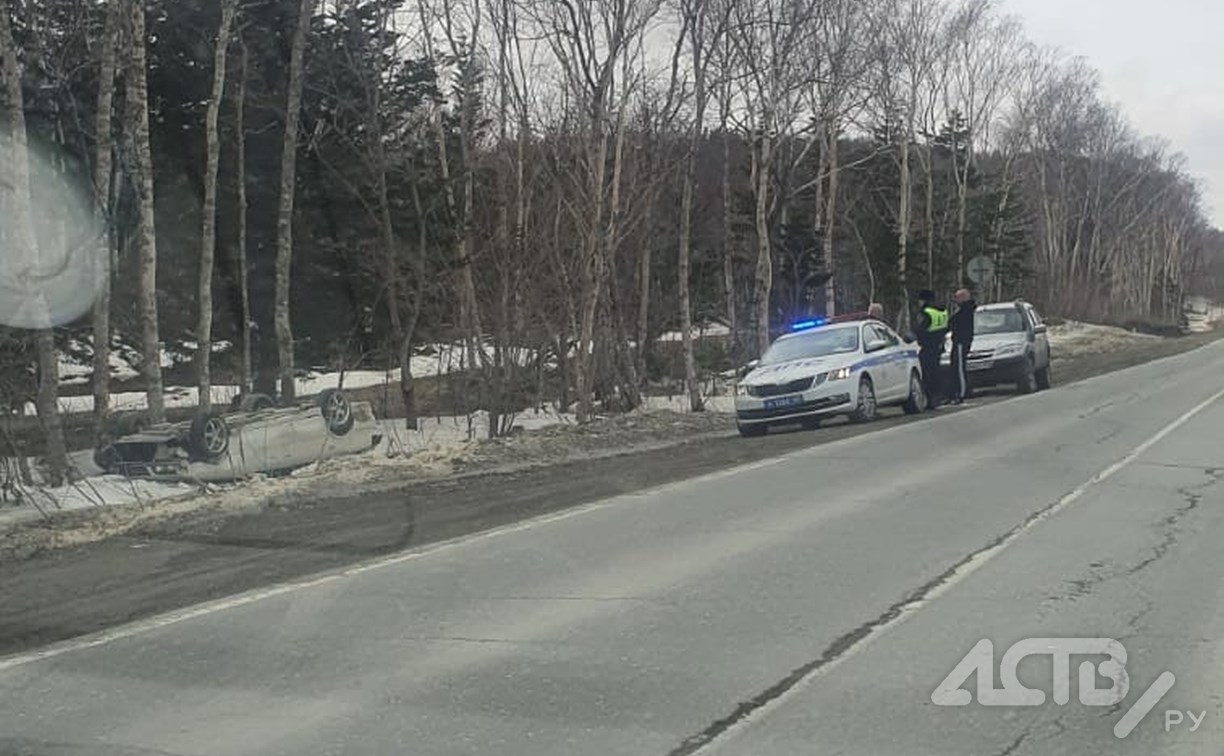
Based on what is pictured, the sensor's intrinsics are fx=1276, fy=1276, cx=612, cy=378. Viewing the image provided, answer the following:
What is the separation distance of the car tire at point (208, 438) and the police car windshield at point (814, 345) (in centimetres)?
884

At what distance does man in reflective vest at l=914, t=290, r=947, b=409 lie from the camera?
21781 mm

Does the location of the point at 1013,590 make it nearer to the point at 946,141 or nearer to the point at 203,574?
the point at 203,574

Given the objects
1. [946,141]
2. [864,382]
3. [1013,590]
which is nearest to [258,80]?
[864,382]

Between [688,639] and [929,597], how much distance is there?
173 centimetres

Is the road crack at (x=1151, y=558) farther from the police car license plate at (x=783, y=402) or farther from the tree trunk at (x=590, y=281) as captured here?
the tree trunk at (x=590, y=281)

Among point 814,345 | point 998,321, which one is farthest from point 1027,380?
point 814,345

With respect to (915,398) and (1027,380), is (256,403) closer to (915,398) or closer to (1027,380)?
(915,398)

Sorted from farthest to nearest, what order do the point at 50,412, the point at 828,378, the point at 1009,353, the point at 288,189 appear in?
the point at 1009,353, the point at 288,189, the point at 828,378, the point at 50,412

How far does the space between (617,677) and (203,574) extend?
3971 millimetres

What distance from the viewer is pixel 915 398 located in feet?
69.6

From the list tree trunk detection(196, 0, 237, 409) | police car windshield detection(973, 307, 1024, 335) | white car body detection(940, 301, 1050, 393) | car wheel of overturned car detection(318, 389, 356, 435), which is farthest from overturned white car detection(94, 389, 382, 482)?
police car windshield detection(973, 307, 1024, 335)

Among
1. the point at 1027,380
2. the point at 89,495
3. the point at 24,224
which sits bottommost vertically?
the point at 1027,380

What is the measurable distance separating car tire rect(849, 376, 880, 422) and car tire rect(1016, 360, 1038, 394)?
6.09 metres

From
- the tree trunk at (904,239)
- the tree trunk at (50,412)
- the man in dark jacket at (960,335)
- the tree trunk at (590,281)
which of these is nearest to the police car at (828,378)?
the man in dark jacket at (960,335)
